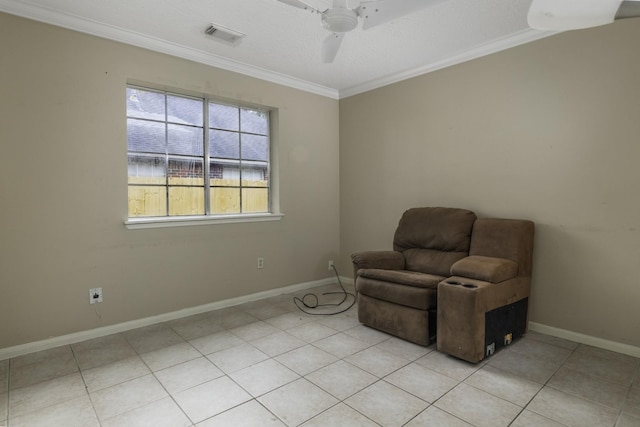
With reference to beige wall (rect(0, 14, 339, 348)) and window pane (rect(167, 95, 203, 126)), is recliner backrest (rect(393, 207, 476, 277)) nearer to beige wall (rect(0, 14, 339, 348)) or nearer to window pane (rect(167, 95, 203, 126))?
beige wall (rect(0, 14, 339, 348))

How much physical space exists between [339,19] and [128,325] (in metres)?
2.91

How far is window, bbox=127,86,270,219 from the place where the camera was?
3.14m

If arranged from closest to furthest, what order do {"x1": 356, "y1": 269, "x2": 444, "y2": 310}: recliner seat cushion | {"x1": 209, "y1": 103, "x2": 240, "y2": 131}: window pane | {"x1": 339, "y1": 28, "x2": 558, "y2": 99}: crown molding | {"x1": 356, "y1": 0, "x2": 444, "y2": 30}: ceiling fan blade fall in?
{"x1": 356, "y1": 0, "x2": 444, "y2": 30}: ceiling fan blade < {"x1": 356, "y1": 269, "x2": 444, "y2": 310}: recliner seat cushion < {"x1": 339, "y1": 28, "x2": 558, "y2": 99}: crown molding < {"x1": 209, "y1": 103, "x2": 240, "y2": 131}: window pane

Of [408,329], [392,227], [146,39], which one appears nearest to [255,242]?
[392,227]

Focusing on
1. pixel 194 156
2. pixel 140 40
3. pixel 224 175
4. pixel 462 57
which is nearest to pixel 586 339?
pixel 462 57

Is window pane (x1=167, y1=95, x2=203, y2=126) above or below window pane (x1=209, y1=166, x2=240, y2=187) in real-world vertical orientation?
above

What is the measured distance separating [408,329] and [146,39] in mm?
3283

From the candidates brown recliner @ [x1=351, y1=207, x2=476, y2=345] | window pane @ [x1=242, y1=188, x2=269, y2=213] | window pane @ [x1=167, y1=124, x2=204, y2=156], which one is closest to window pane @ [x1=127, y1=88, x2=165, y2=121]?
window pane @ [x1=167, y1=124, x2=204, y2=156]

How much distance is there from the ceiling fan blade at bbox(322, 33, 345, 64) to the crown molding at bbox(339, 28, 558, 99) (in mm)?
1605

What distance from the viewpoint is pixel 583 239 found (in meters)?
2.67

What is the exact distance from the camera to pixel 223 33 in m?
2.86

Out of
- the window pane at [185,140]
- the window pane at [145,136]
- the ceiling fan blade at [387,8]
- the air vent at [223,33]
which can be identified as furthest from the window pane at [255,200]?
the ceiling fan blade at [387,8]

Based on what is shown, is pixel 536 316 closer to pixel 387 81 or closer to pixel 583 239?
pixel 583 239

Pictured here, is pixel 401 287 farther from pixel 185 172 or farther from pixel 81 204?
pixel 81 204
